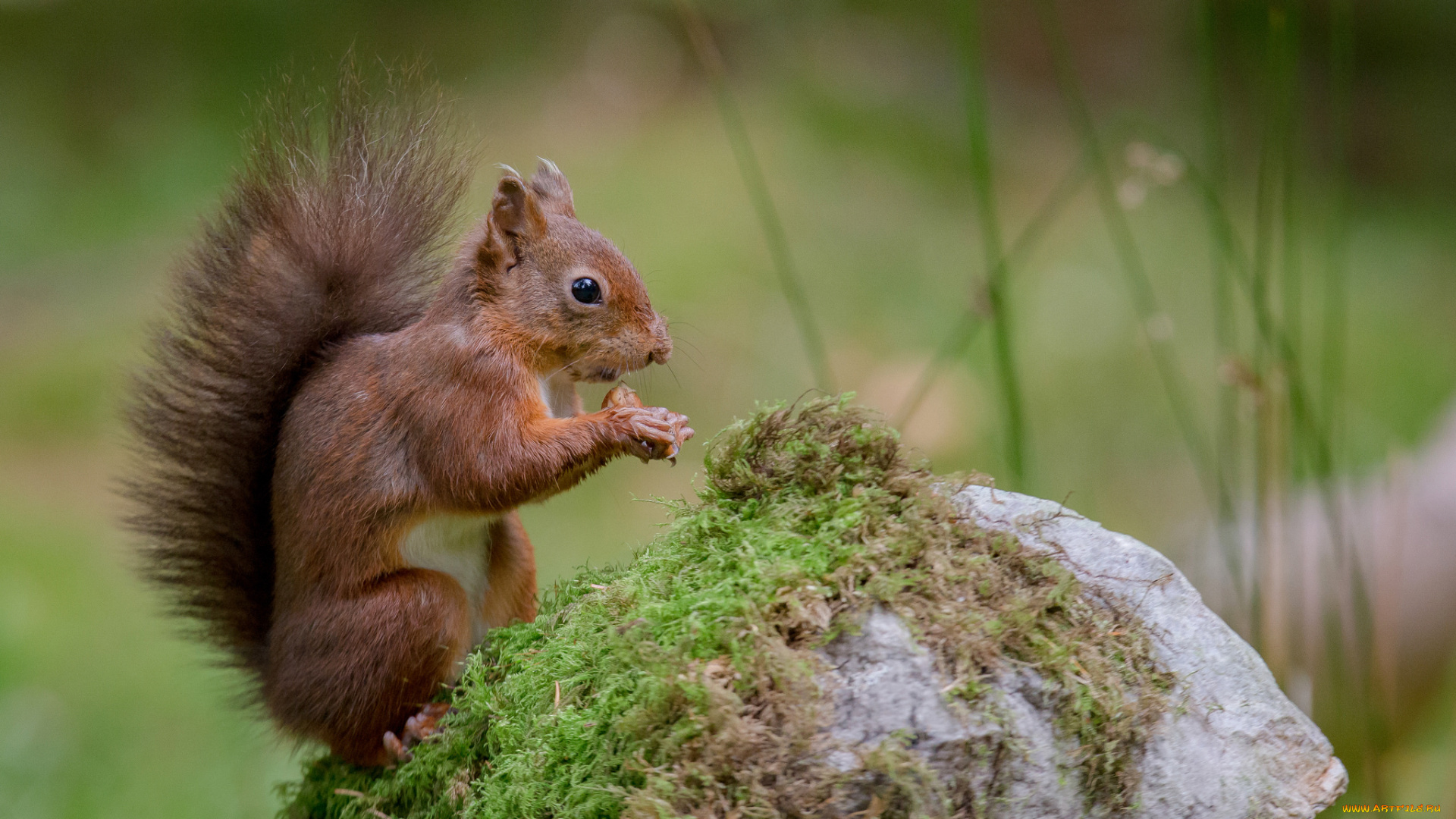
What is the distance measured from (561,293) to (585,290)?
0.15 feet

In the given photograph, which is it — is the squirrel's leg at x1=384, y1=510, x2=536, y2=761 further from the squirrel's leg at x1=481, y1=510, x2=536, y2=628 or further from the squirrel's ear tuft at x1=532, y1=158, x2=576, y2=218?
the squirrel's ear tuft at x1=532, y1=158, x2=576, y2=218

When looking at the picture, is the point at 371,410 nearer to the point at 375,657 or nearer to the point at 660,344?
the point at 375,657

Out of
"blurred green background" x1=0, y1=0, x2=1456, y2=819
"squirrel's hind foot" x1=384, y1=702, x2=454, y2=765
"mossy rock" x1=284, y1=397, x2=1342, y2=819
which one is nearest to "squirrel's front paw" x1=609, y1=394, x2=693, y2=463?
"mossy rock" x1=284, y1=397, x2=1342, y2=819

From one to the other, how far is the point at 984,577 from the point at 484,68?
18.3ft

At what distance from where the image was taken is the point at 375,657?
1777 millimetres

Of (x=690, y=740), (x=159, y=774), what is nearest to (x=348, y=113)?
(x=690, y=740)

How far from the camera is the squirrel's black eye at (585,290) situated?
201 cm

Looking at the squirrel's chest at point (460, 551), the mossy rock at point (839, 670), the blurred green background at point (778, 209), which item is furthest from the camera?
the blurred green background at point (778, 209)

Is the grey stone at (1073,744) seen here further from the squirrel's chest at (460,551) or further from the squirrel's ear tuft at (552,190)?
the squirrel's ear tuft at (552,190)

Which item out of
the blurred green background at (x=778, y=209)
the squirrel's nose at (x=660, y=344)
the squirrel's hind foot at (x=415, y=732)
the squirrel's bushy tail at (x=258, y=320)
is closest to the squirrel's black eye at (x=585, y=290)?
the squirrel's nose at (x=660, y=344)

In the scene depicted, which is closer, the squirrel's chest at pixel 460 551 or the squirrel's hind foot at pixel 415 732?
the squirrel's hind foot at pixel 415 732

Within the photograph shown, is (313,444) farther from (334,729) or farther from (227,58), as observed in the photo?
(227,58)

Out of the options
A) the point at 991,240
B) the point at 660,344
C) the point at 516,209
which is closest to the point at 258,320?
the point at 516,209

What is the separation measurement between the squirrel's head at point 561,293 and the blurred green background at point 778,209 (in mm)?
2608
